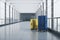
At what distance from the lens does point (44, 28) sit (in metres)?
16.1

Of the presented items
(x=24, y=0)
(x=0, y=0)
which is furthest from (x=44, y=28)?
(x=24, y=0)

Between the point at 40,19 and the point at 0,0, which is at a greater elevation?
the point at 0,0

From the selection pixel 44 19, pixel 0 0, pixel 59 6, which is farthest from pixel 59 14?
pixel 0 0

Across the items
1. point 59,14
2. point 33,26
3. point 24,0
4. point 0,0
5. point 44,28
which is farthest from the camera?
point 24,0

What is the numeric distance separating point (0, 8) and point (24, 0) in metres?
8.79

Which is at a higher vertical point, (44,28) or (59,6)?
(59,6)

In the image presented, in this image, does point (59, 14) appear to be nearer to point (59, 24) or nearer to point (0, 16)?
point (59, 24)

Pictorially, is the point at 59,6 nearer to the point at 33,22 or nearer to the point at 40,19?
the point at 40,19

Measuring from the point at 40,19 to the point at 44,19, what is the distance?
1.42 ft

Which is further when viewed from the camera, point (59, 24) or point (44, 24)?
point (44, 24)

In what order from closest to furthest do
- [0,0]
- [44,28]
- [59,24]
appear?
[59,24]
[44,28]
[0,0]

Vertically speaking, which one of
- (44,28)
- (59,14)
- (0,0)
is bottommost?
(44,28)

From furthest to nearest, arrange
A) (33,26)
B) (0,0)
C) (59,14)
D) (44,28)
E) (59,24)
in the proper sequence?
(0,0)
(33,26)
(44,28)
(59,14)
(59,24)

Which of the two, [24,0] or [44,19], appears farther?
[24,0]
